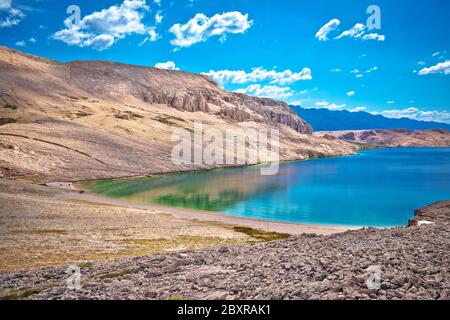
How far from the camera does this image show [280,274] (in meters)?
16.8

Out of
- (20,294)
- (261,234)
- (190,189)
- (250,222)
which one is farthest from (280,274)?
(190,189)

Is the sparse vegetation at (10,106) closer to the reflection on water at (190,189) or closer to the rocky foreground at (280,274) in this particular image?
the reflection on water at (190,189)

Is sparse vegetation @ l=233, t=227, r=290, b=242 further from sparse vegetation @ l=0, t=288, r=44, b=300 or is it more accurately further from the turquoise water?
sparse vegetation @ l=0, t=288, r=44, b=300

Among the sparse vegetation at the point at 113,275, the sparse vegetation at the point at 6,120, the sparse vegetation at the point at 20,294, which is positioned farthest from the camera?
the sparse vegetation at the point at 6,120

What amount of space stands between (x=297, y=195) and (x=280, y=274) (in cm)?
7488

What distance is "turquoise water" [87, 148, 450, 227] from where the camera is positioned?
6756 centimetres

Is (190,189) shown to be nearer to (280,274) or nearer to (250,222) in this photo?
(250,222)

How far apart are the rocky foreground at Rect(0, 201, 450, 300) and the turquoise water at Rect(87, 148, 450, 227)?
137ft

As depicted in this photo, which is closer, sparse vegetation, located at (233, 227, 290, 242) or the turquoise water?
sparse vegetation, located at (233, 227, 290, 242)

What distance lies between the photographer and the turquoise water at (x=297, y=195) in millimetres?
67562

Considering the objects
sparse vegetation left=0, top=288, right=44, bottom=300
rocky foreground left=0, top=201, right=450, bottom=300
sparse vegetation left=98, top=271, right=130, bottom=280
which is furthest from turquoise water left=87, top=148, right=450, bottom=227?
sparse vegetation left=0, top=288, right=44, bottom=300

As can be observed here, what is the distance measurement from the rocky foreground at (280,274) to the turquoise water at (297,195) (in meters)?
41.8

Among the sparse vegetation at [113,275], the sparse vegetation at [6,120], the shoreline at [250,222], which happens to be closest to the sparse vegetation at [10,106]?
the sparse vegetation at [6,120]
